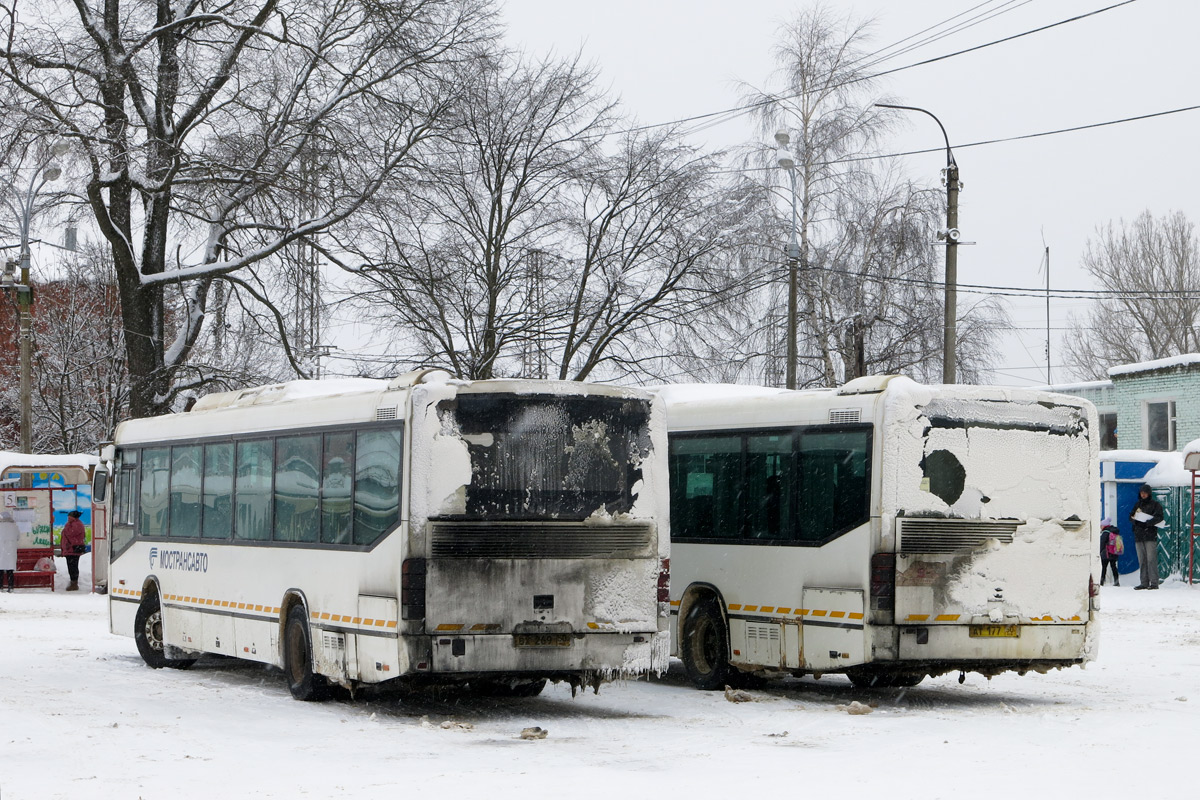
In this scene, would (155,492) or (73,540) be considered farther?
(73,540)

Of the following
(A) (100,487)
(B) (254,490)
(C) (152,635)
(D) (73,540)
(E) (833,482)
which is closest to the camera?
(E) (833,482)

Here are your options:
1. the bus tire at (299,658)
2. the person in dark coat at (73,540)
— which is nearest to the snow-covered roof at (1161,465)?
the person in dark coat at (73,540)

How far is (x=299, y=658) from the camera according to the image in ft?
47.0

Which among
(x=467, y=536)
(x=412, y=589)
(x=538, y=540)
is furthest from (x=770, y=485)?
(x=412, y=589)

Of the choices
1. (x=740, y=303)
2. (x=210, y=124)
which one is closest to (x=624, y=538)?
(x=210, y=124)

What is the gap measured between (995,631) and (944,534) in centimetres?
90

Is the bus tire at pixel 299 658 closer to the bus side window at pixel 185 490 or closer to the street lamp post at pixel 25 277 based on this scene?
the bus side window at pixel 185 490

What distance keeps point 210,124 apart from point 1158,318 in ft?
160

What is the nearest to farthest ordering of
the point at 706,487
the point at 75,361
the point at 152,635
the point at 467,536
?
the point at 467,536 → the point at 706,487 → the point at 152,635 → the point at 75,361

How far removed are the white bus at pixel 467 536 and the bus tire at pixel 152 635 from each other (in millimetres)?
3231

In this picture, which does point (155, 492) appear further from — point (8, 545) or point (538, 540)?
point (8, 545)

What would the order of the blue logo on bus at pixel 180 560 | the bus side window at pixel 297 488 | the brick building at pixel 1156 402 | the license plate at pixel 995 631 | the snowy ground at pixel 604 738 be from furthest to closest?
the brick building at pixel 1156 402
the blue logo on bus at pixel 180 560
the bus side window at pixel 297 488
the license plate at pixel 995 631
the snowy ground at pixel 604 738

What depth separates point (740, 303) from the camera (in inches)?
1518

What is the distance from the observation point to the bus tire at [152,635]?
17594mm
